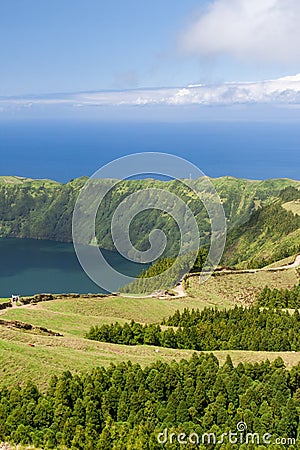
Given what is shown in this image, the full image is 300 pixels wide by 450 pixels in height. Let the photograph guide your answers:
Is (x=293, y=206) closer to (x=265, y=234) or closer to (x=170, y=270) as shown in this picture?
(x=265, y=234)

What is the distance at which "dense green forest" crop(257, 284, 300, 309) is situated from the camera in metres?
66.9

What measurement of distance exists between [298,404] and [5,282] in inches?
4951

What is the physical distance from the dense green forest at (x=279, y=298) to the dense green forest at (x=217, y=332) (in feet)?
27.0

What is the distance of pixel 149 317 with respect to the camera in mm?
58094

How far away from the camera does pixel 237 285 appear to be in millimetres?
75375

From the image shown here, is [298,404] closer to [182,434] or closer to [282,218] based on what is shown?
[182,434]

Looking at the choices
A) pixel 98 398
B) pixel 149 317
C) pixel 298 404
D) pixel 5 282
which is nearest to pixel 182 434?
pixel 98 398

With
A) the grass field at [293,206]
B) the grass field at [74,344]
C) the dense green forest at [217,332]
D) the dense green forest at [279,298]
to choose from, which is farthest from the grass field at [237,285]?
the grass field at [293,206]

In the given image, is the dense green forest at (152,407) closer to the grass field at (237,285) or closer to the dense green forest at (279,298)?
the dense green forest at (279,298)

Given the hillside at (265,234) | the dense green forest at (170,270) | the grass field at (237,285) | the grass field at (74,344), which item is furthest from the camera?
the hillside at (265,234)

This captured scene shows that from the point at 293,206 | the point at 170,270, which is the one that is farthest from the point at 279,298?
the point at 293,206

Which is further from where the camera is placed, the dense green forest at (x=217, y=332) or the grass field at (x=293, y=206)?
the grass field at (x=293, y=206)

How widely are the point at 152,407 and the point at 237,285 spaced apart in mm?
46177

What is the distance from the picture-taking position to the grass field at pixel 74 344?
114 feet
